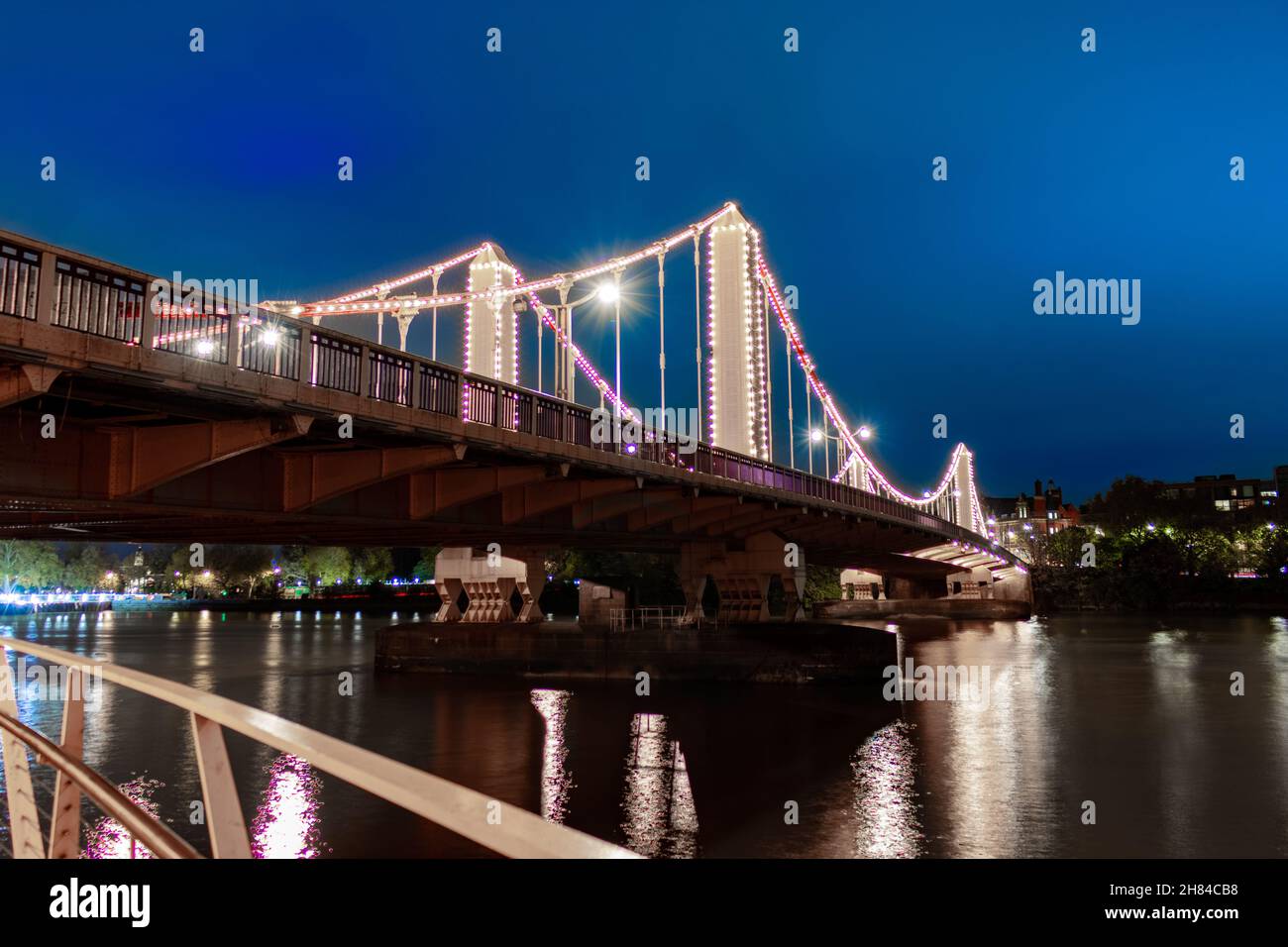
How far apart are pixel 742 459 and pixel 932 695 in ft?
33.2

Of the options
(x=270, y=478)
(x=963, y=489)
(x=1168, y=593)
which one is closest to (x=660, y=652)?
(x=270, y=478)

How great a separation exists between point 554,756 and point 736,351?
2523 centimetres

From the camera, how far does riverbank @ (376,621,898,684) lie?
3325cm

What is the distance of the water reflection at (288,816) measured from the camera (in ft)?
42.1

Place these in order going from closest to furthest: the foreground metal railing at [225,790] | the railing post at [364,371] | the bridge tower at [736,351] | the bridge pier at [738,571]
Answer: the foreground metal railing at [225,790], the railing post at [364,371], the bridge pier at [738,571], the bridge tower at [736,351]

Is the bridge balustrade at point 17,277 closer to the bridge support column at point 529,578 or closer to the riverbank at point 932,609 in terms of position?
the bridge support column at point 529,578

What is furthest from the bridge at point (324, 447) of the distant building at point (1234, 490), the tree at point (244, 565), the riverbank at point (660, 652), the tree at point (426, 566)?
the distant building at point (1234, 490)

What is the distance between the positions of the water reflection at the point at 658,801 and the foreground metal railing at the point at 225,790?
6.56 m

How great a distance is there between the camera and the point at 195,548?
29.4 meters

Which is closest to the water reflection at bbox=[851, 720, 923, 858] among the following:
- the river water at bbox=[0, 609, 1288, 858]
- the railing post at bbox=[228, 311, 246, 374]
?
the river water at bbox=[0, 609, 1288, 858]

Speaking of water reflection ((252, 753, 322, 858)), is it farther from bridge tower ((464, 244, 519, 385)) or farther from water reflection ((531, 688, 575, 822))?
bridge tower ((464, 244, 519, 385))
